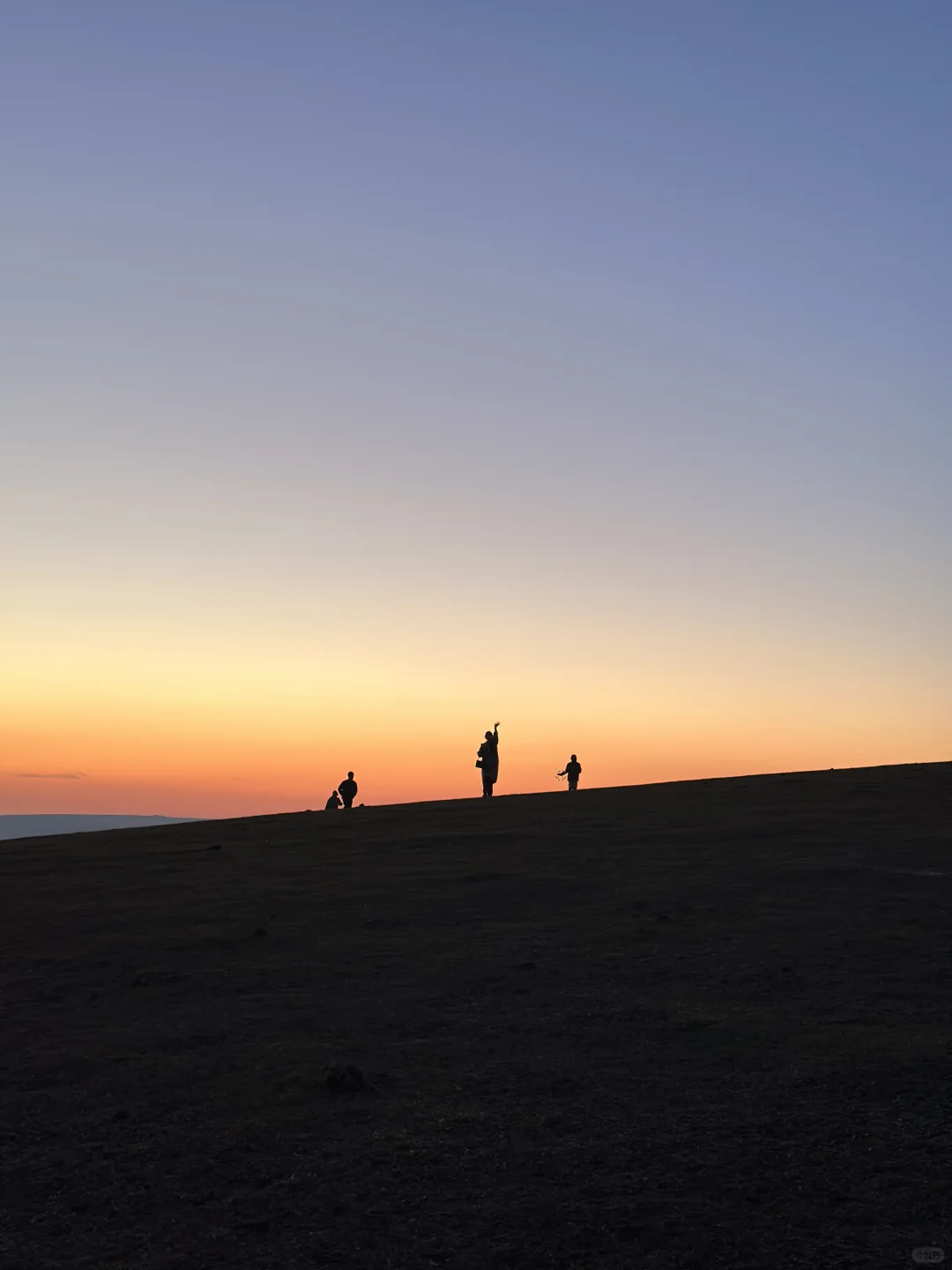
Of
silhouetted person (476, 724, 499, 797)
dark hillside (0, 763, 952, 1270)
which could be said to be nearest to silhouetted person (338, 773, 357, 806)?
silhouetted person (476, 724, 499, 797)

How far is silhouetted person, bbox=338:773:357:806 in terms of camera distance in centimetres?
3606

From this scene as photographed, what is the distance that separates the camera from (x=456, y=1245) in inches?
302

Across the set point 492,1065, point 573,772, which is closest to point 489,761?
point 573,772

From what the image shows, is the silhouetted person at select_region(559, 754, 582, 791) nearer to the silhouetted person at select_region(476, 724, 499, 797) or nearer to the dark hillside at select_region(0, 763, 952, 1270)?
the silhouetted person at select_region(476, 724, 499, 797)

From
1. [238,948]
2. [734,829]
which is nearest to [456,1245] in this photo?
[238,948]

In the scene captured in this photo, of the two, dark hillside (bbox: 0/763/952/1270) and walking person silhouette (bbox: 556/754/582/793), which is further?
walking person silhouette (bbox: 556/754/582/793)

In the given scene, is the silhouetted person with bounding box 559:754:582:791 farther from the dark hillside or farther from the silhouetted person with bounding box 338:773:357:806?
the dark hillside

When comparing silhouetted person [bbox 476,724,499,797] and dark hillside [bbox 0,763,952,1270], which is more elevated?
silhouetted person [bbox 476,724,499,797]

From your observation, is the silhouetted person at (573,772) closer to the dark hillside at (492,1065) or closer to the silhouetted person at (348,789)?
the silhouetted person at (348,789)

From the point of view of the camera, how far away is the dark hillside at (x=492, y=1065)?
7887mm

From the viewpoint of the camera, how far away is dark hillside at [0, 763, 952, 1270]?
25.9ft

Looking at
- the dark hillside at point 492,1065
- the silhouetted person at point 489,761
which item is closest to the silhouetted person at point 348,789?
the silhouetted person at point 489,761

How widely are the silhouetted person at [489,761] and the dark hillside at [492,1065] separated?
1444 centimetres

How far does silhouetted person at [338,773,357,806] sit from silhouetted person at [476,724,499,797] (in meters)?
3.84
